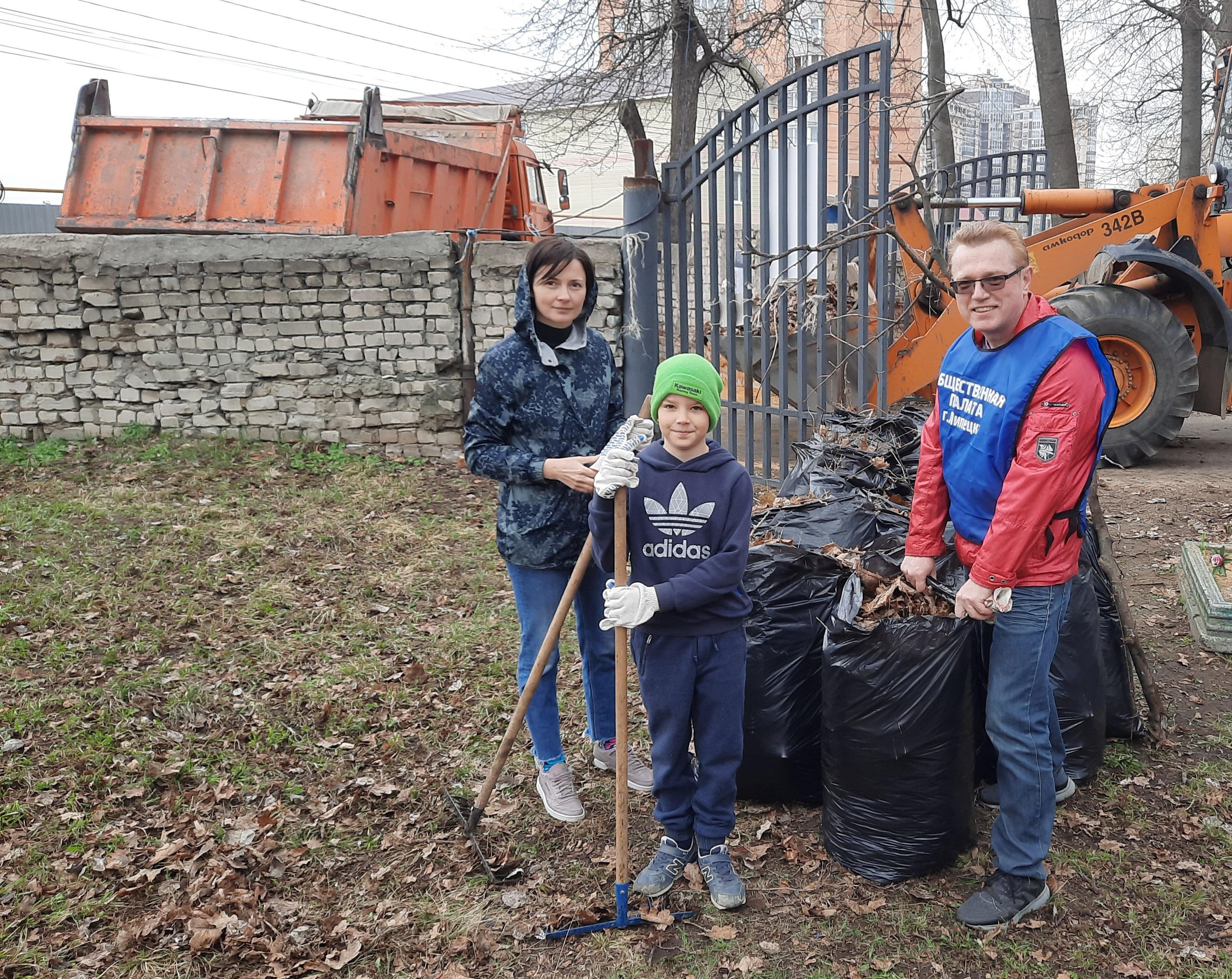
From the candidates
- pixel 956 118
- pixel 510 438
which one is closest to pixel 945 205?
pixel 510 438

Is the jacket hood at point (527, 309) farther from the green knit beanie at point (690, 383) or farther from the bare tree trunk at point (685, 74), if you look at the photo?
the bare tree trunk at point (685, 74)

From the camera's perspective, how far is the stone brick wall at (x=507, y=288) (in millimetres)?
7598

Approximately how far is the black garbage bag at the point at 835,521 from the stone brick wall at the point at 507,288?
4.17m

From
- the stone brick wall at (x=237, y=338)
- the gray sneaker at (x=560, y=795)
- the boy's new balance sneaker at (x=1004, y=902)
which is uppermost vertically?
the stone brick wall at (x=237, y=338)

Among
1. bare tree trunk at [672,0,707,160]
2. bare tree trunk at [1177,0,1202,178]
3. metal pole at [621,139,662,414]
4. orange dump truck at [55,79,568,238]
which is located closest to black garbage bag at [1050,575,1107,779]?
metal pole at [621,139,662,414]

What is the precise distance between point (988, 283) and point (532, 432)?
4.67 feet

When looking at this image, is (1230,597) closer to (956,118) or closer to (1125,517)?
(1125,517)

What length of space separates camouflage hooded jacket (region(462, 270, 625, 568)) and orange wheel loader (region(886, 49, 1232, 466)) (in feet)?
13.2

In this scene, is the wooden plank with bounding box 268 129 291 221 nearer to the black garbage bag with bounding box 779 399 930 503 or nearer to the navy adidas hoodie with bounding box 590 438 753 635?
the black garbage bag with bounding box 779 399 930 503

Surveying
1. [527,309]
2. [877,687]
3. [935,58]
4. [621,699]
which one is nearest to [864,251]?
[527,309]

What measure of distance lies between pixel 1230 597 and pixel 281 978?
405cm

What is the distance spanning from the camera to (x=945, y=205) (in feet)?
18.9

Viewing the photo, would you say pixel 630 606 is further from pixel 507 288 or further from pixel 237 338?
pixel 237 338

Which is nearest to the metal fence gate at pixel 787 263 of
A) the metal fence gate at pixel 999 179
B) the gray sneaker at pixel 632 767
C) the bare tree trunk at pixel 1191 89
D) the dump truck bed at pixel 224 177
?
the gray sneaker at pixel 632 767
